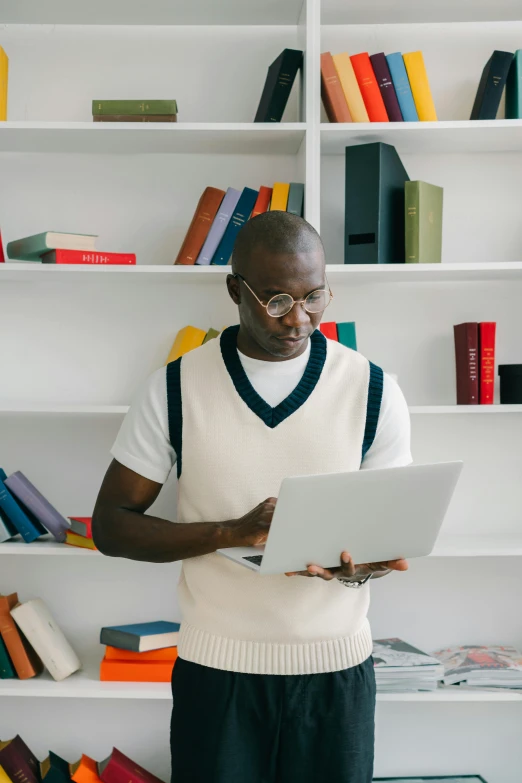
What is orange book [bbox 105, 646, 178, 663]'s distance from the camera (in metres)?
2.25

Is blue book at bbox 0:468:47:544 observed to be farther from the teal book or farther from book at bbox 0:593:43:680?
the teal book

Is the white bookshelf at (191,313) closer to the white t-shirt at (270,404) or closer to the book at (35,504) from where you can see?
the book at (35,504)

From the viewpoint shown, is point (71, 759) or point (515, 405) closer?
point (515, 405)

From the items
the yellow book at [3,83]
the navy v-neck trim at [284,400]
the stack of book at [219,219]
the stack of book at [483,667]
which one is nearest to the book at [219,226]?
the stack of book at [219,219]

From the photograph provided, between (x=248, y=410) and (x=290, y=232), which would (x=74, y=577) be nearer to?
(x=248, y=410)

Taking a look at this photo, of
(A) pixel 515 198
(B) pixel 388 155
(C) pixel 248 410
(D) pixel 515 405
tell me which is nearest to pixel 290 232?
(C) pixel 248 410

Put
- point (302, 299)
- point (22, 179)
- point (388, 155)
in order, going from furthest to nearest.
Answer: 1. point (22, 179)
2. point (388, 155)
3. point (302, 299)

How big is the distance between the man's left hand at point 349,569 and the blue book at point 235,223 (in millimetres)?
1181

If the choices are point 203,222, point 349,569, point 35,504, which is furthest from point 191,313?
point 349,569

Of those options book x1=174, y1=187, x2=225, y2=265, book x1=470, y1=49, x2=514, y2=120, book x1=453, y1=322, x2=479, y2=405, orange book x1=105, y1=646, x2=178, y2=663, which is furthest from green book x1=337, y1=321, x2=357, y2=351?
orange book x1=105, y1=646, x2=178, y2=663

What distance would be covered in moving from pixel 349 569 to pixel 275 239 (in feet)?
1.64

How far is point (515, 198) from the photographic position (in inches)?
96.3

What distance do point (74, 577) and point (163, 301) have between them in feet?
2.81

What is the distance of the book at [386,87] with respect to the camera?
2.19 meters
